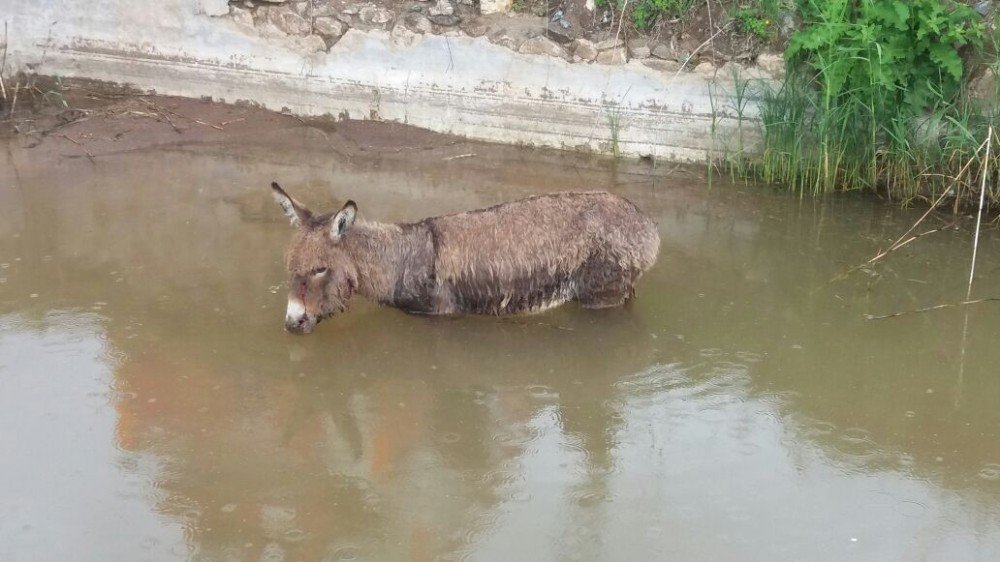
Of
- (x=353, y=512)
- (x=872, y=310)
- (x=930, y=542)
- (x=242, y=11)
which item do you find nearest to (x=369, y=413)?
(x=353, y=512)

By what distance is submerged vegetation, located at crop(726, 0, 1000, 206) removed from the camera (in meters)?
7.77

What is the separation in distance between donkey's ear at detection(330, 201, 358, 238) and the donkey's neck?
0.11 m

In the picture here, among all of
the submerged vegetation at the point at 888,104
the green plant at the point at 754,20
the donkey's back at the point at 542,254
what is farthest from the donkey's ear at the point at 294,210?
the green plant at the point at 754,20

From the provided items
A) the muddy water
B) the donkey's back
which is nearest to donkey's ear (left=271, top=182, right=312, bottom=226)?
the muddy water

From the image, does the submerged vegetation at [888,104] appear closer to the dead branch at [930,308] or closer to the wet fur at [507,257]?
the dead branch at [930,308]

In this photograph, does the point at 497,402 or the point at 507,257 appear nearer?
A: the point at 497,402

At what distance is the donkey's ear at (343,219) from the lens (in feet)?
20.1

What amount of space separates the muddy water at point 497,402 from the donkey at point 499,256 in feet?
0.57

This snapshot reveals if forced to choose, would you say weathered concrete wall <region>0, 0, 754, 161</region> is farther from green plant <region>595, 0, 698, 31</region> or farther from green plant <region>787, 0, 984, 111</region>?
green plant <region>787, 0, 984, 111</region>

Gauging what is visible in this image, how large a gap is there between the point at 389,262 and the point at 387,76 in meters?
3.77

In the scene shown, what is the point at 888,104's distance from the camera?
8117 mm

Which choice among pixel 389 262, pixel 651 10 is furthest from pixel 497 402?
pixel 651 10

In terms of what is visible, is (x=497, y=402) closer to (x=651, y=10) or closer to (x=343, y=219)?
(x=343, y=219)

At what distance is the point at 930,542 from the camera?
445 centimetres
